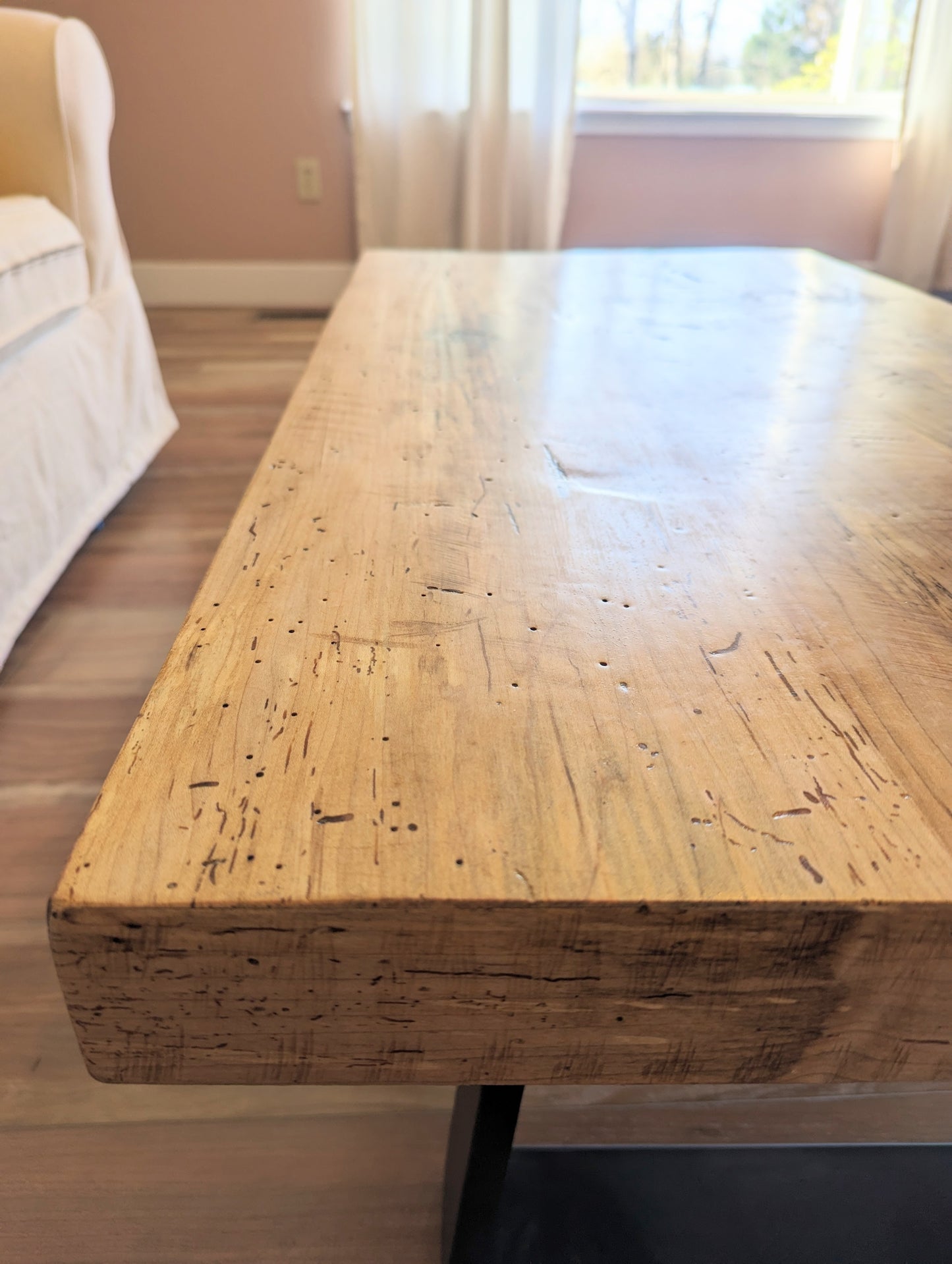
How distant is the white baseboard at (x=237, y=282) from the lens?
9.98ft

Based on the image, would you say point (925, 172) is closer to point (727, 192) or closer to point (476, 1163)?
point (727, 192)

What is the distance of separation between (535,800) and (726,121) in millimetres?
3228

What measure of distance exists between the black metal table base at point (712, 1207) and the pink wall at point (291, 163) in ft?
9.71

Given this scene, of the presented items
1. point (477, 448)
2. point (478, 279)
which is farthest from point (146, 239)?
point (477, 448)

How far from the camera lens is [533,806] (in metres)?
0.36

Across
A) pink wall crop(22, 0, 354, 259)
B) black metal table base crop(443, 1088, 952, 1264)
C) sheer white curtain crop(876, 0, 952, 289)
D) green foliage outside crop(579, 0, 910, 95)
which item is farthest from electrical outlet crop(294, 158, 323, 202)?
black metal table base crop(443, 1088, 952, 1264)

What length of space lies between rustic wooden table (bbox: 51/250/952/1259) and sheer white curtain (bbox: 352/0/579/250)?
254cm

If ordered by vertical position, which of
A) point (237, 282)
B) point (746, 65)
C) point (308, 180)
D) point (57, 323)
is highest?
point (746, 65)

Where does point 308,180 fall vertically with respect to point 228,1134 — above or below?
above

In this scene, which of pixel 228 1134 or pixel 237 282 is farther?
pixel 237 282

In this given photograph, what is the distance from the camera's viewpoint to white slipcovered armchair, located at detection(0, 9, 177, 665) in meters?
1.24

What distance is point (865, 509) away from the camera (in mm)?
640

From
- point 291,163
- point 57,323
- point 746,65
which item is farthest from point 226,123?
point 57,323

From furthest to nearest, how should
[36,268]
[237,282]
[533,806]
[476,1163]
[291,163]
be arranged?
1. [237,282]
2. [291,163]
3. [36,268]
4. [476,1163]
5. [533,806]
